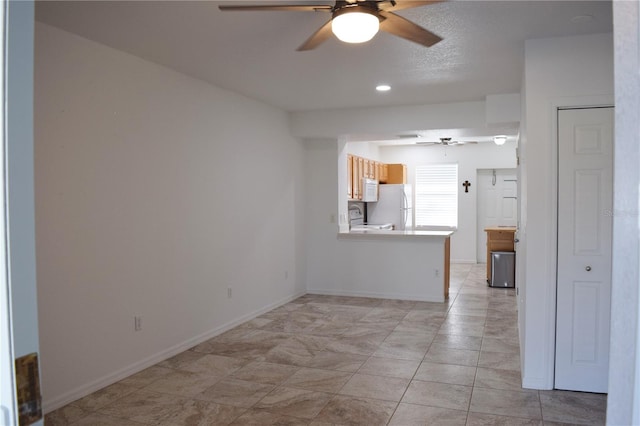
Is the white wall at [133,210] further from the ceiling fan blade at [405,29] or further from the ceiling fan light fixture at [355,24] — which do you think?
the ceiling fan blade at [405,29]

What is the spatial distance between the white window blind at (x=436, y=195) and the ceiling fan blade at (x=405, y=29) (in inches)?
306

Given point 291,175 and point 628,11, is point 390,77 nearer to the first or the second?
point 291,175

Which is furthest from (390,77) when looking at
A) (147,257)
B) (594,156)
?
(147,257)

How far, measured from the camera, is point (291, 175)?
6547mm

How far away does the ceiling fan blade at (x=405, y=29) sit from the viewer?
250 centimetres

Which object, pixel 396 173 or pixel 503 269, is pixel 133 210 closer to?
pixel 503 269

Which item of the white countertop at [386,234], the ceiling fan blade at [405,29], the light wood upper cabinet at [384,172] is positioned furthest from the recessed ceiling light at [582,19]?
the light wood upper cabinet at [384,172]

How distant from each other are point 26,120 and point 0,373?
41 centimetres

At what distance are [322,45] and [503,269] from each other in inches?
200

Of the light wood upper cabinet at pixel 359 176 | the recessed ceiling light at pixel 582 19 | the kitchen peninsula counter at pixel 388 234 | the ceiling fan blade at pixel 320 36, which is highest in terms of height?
the recessed ceiling light at pixel 582 19

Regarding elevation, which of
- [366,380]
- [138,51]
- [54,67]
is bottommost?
[366,380]

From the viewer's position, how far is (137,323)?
3.92m

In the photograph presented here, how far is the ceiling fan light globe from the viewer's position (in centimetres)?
240

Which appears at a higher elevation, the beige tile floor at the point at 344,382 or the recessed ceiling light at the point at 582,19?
the recessed ceiling light at the point at 582,19
